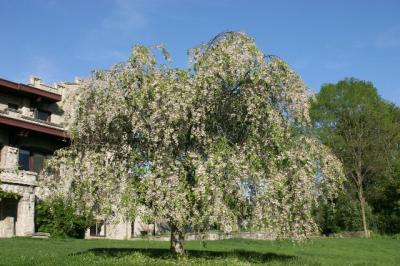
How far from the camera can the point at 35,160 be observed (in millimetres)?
40094

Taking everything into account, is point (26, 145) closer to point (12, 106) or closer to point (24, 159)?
point (24, 159)

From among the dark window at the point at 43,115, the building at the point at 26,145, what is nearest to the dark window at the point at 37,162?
the building at the point at 26,145

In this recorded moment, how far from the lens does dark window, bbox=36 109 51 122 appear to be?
43088mm

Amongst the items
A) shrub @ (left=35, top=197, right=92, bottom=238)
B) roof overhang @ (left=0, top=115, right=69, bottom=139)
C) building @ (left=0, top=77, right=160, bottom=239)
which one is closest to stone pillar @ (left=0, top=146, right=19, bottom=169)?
building @ (left=0, top=77, right=160, bottom=239)

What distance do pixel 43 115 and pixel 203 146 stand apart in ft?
92.5

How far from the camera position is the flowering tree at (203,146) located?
17656 millimetres

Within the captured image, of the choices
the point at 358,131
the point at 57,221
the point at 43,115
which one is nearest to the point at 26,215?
the point at 57,221

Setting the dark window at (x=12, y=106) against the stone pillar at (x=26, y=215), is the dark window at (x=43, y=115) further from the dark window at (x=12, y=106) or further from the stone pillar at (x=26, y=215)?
the stone pillar at (x=26, y=215)

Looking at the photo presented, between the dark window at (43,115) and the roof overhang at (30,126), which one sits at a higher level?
the dark window at (43,115)

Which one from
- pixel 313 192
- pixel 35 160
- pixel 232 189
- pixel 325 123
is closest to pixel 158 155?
pixel 232 189

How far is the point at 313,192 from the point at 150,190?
6261 mm

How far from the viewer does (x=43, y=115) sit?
143ft

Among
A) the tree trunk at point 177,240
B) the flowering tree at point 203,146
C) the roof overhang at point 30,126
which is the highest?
the roof overhang at point 30,126

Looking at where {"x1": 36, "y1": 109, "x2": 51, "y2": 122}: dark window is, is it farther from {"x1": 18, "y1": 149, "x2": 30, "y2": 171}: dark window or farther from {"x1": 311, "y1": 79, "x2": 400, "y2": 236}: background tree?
{"x1": 311, "y1": 79, "x2": 400, "y2": 236}: background tree
